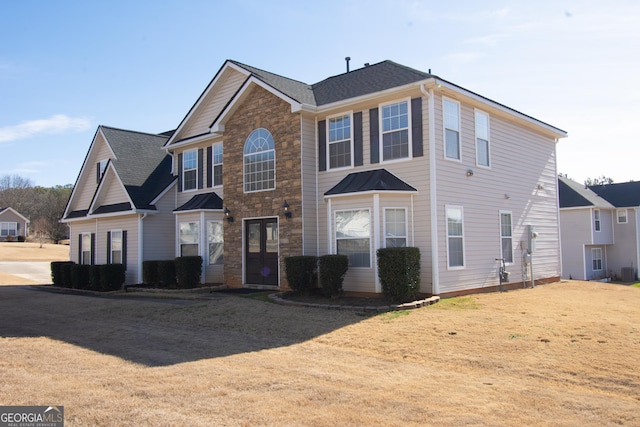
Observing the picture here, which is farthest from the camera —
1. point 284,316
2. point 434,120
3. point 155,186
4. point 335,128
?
point 155,186

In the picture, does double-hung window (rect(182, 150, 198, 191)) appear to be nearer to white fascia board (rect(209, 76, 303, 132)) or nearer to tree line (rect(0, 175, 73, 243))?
white fascia board (rect(209, 76, 303, 132))

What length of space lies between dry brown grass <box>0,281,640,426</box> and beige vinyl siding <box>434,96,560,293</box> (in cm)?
258

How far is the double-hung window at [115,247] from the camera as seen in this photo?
72.3 ft

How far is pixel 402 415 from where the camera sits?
544cm

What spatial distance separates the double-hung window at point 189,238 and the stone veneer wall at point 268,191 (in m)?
1.90

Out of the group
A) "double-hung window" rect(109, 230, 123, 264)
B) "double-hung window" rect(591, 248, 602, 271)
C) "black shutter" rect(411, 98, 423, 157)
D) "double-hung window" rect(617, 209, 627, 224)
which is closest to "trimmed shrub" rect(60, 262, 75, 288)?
"double-hung window" rect(109, 230, 123, 264)

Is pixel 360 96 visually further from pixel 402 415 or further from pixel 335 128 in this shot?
A: pixel 402 415

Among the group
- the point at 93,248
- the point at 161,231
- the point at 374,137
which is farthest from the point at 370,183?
→ the point at 93,248

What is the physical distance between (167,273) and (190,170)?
4805 mm

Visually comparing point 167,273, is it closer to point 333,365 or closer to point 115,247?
point 115,247

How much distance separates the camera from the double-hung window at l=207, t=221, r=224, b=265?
19.2m

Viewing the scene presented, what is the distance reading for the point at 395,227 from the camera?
14281 millimetres

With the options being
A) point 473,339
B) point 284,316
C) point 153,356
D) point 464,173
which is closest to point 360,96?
point 464,173

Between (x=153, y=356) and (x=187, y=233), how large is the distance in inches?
463
